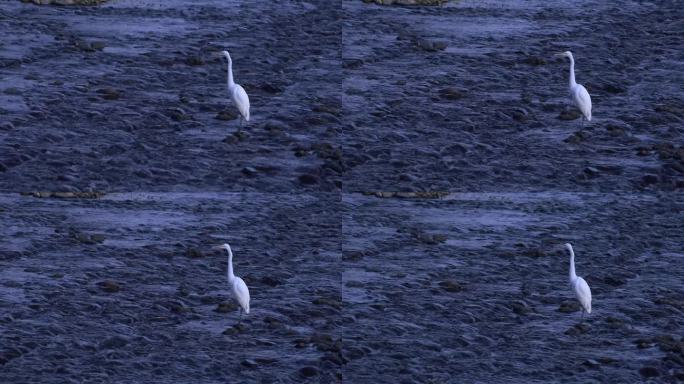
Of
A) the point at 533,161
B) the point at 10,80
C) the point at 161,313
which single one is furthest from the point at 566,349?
the point at 10,80

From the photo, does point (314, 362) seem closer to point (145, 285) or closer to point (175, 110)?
point (145, 285)

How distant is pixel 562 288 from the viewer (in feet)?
31.6

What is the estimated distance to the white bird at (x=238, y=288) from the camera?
372 inches

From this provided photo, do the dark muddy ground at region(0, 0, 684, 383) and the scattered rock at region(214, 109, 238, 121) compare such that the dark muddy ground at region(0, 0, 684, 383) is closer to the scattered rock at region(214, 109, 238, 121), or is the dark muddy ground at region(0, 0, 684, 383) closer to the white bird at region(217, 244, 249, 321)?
the scattered rock at region(214, 109, 238, 121)

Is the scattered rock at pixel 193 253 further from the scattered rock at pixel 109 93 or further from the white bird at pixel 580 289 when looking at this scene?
the white bird at pixel 580 289

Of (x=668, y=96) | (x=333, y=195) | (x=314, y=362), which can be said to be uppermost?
(x=668, y=96)

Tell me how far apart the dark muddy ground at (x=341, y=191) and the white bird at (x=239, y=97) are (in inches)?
4.5

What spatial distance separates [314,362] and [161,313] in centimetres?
95

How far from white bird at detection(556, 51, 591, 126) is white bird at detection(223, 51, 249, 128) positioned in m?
2.00

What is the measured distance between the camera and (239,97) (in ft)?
32.3

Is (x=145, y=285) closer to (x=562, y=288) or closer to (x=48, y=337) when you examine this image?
(x=48, y=337)

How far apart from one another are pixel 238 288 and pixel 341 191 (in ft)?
3.04

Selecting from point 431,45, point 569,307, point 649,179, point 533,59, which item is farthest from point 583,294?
point 431,45

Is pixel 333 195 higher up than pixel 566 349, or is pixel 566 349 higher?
pixel 333 195
